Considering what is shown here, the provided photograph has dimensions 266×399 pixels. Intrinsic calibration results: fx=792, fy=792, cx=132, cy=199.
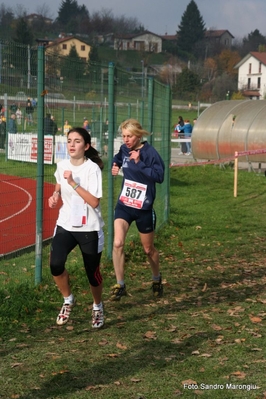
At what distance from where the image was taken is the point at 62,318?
7.46 m

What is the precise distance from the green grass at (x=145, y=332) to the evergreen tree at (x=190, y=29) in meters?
159

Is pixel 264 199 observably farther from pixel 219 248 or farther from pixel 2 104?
pixel 2 104

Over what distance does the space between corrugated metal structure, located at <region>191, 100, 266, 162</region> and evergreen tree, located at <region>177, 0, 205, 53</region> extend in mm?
135964

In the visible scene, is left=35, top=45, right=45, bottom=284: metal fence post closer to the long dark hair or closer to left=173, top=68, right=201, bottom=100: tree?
the long dark hair

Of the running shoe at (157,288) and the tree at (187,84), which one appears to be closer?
the running shoe at (157,288)

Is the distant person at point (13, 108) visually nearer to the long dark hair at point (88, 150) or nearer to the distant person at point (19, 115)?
the distant person at point (19, 115)

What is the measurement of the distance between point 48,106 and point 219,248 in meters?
4.88

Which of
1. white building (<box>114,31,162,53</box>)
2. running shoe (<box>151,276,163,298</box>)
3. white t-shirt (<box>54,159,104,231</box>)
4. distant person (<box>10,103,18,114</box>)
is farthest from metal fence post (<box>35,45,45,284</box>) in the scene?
white building (<box>114,31,162,53</box>)

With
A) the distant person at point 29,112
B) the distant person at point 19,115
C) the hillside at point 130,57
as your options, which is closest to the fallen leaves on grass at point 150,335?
the distant person at point 19,115

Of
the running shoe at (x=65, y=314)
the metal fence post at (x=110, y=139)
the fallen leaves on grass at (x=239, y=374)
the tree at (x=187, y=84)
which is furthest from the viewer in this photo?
the tree at (x=187, y=84)

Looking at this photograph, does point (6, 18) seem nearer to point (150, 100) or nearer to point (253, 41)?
point (253, 41)

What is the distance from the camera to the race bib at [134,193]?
334 inches

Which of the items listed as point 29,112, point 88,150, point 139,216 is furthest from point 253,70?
point 88,150

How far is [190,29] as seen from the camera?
568 ft
